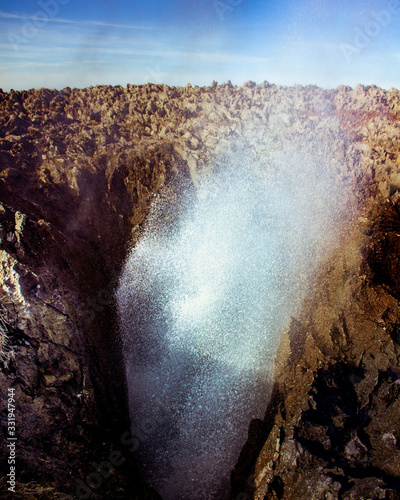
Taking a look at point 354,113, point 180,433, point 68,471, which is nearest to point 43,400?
point 68,471

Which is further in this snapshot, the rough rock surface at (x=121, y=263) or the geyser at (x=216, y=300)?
the geyser at (x=216, y=300)

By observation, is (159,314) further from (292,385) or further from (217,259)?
(292,385)

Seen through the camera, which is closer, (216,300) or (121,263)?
(121,263)

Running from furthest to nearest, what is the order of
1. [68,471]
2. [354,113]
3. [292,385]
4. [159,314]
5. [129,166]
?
[354,113] < [129,166] < [159,314] < [292,385] < [68,471]

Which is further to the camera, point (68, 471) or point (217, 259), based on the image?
point (217, 259)
